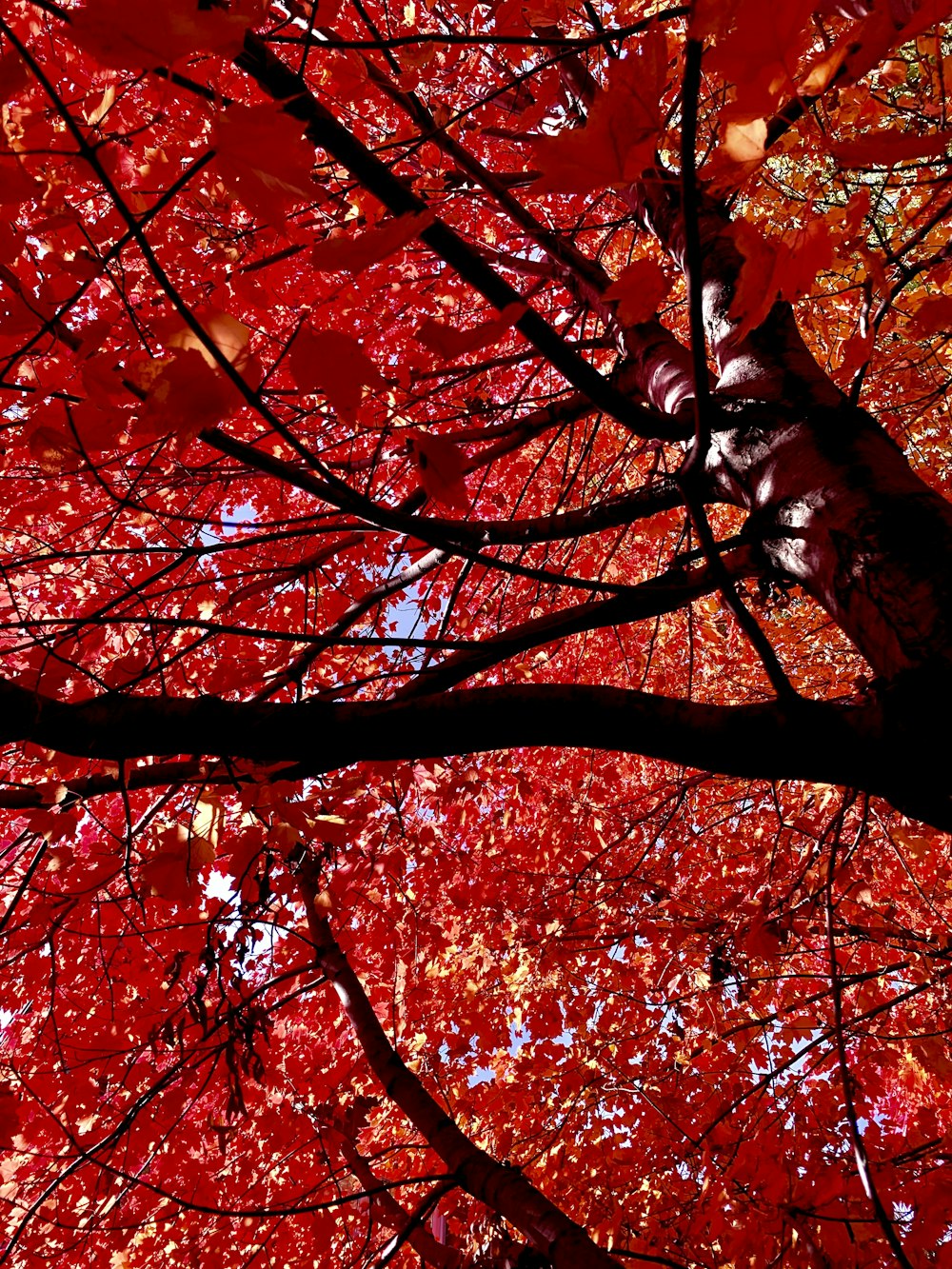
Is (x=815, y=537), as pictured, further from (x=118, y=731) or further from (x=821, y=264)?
(x=118, y=731)

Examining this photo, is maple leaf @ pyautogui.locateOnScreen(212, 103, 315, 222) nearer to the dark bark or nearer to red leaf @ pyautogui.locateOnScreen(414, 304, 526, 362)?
red leaf @ pyautogui.locateOnScreen(414, 304, 526, 362)

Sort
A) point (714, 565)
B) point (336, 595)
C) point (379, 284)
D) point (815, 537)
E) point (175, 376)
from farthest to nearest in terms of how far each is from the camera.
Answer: point (336, 595), point (379, 284), point (815, 537), point (714, 565), point (175, 376)

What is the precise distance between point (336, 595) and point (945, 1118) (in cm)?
651

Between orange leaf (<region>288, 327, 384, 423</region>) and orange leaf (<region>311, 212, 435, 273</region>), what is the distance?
0.22 feet

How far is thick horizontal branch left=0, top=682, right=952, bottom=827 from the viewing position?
118 cm

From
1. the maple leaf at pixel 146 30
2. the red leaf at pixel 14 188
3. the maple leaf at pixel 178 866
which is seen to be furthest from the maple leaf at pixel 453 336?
the maple leaf at pixel 178 866

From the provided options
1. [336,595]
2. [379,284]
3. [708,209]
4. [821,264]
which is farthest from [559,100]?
[821,264]

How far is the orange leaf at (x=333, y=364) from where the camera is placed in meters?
0.78

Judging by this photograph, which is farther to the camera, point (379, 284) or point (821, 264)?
point (379, 284)

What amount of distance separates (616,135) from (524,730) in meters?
0.88

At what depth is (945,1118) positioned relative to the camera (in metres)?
6.24

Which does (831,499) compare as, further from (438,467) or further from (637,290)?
(438,467)

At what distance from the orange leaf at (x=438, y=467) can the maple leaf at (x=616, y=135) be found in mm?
343

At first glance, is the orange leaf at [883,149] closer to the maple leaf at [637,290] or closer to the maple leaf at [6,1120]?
the maple leaf at [637,290]
